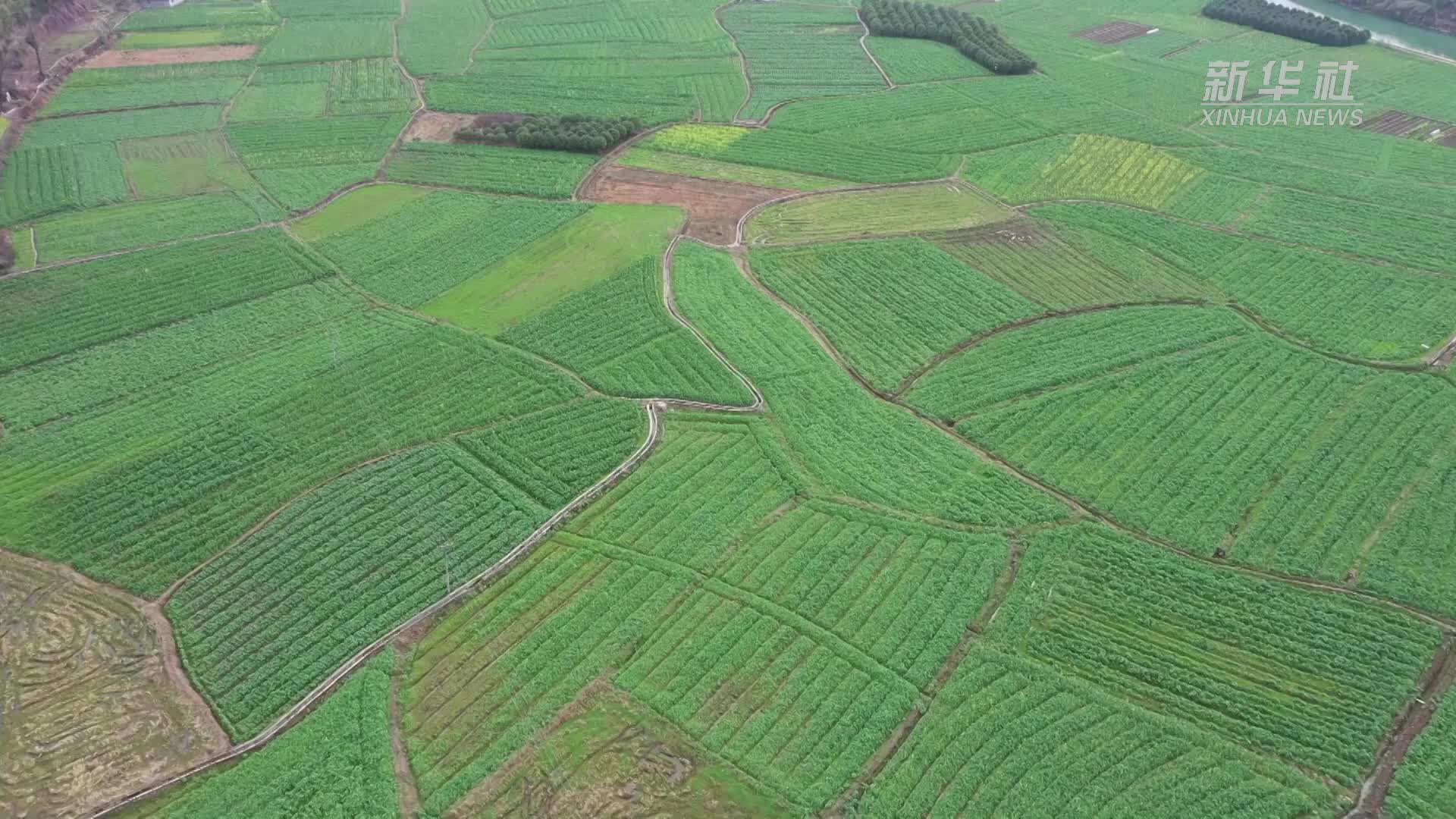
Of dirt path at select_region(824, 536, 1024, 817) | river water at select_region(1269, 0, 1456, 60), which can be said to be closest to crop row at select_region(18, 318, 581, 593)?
dirt path at select_region(824, 536, 1024, 817)

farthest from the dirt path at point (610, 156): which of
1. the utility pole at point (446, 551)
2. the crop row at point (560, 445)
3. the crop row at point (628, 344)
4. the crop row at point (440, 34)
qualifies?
the utility pole at point (446, 551)

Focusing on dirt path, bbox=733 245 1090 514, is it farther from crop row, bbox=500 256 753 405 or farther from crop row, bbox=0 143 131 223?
crop row, bbox=0 143 131 223

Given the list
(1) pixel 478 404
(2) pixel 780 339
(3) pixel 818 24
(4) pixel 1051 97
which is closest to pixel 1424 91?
(4) pixel 1051 97

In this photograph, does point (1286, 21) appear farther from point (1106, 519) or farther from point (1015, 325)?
point (1106, 519)

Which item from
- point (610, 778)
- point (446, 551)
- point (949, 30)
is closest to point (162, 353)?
point (446, 551)

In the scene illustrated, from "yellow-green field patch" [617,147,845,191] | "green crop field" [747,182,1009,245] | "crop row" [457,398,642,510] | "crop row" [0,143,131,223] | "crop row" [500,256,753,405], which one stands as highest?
"crop row" [0,143,131,223]

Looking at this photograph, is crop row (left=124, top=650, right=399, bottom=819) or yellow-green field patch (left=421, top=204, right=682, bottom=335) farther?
yellow-green field patch (left=421, top=204, right=682, bottom=335)

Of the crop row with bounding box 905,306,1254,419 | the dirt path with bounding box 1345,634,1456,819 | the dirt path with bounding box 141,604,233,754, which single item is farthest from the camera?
the crop row with bounding box 905,306,1254,419
